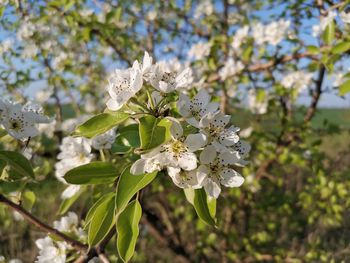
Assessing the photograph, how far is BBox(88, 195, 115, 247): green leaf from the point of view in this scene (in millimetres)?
957

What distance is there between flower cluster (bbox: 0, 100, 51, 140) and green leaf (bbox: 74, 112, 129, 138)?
0.78 feet

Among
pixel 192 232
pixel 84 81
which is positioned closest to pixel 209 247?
pixel 192 232

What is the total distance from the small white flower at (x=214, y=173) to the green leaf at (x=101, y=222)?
0.24m

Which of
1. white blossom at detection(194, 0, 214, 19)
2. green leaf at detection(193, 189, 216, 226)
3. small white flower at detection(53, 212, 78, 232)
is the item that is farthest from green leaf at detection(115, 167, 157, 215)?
white blossom at detection(194, 0, 214, 19)

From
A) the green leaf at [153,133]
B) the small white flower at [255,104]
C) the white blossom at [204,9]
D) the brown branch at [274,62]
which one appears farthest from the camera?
the white blossom at [204,9]

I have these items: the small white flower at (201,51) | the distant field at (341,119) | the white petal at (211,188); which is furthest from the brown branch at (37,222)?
the distant field at (341,119)

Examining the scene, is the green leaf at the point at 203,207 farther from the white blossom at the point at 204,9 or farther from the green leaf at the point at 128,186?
the white blossom at the point at 204,9

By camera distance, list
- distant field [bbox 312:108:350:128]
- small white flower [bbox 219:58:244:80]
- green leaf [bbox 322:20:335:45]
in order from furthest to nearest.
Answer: distant field [bbox 312:108:350:128] < small white flower [bbox 219:58:244:80] < green leaf [bbox 322:20:335:45]

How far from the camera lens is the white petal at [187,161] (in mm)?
893

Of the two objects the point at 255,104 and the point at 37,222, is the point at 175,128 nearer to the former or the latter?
the point at 37,222

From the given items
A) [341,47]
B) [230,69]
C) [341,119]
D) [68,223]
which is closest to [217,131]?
[68,223]

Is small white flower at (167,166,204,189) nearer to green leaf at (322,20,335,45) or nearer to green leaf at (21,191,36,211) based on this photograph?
green leaf at (21,191,36,211)

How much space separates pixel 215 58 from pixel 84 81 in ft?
4.25

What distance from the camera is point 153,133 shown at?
2.89ft
